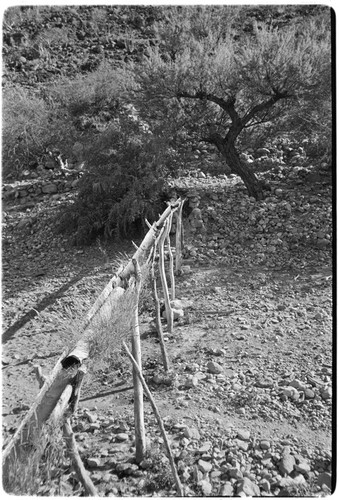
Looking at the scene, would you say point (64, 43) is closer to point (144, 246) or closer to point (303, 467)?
point (144, 246)

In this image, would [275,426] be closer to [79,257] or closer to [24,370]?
[24,370]

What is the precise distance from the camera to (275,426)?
3043 mm

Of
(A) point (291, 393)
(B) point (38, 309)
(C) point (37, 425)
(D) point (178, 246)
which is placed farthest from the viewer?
(D) point (178, 246)

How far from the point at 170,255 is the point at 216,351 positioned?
124cm

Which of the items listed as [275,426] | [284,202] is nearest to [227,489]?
[275,426]

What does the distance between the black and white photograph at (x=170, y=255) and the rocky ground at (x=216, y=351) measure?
18mm

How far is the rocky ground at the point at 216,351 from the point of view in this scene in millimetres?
2656

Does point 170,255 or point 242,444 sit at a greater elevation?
point 170,255

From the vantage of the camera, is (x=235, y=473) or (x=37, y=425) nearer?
(x=37, y=425)

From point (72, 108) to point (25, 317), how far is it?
5.97 metres

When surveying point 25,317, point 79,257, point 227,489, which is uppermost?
point 79,257

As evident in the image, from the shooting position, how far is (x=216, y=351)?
3.95m

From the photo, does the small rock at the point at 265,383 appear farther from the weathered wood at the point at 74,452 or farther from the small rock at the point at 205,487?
the weathered wood at the point at 74,452

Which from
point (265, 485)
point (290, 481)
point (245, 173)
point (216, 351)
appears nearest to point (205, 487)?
point (265, 485)
